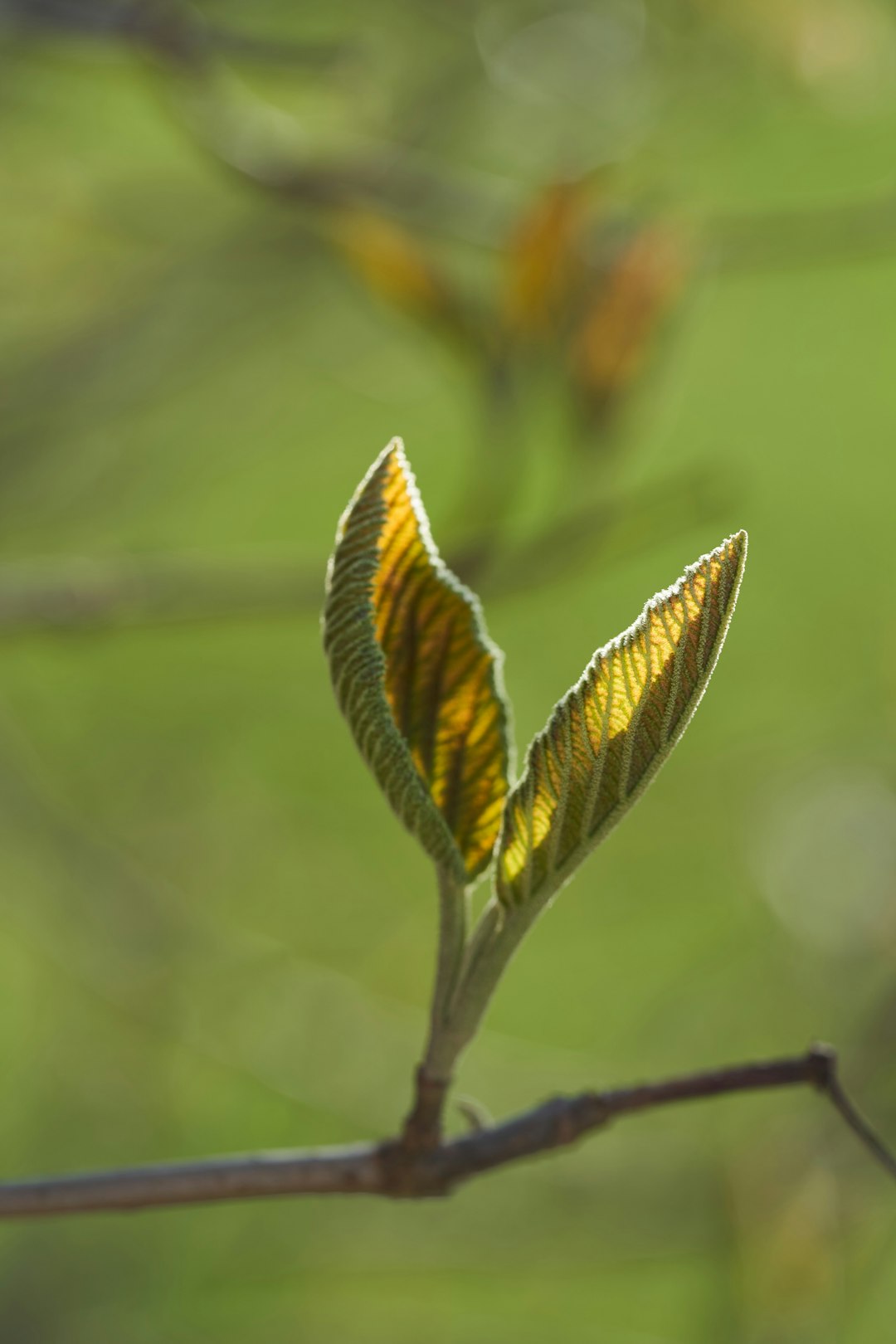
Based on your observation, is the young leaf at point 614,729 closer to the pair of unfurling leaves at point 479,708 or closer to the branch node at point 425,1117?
the pair of unfurling leaves at point 479,708

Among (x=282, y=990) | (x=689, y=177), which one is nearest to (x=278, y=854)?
(x=282, y=990)

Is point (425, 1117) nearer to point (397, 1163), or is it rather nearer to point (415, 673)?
point (397, 1163)

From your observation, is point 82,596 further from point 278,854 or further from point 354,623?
point 278,854

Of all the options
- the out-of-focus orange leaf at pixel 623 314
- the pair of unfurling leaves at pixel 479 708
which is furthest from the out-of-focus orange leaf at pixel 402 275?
the pair of unfurling leaves at pixel 479 708

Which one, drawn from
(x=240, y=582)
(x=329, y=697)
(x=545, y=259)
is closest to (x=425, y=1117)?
(x=545, y=259)

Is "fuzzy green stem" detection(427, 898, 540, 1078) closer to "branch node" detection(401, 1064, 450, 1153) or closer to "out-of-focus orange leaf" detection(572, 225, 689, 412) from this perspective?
"branch node" detection(401, 1064, 450, 1153)

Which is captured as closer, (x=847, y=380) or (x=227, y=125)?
(x=227, y=125)

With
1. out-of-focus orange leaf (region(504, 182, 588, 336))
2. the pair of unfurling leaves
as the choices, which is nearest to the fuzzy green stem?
the pair of unfurling leaves
